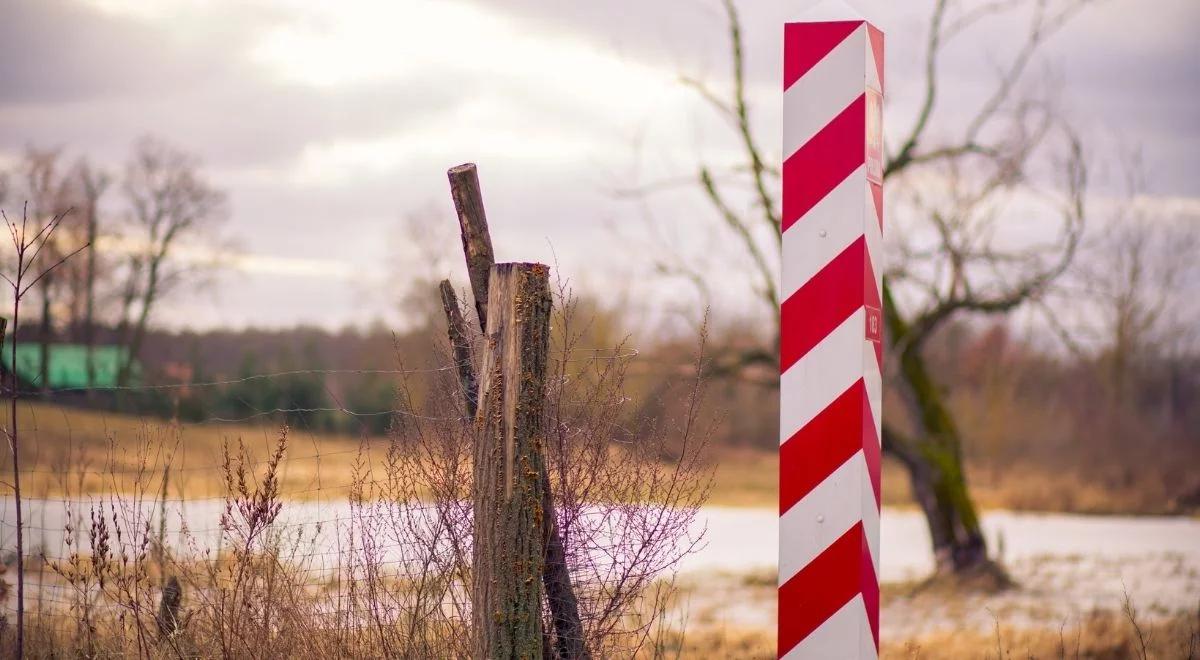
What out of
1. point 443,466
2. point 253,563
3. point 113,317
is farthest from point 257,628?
point 113,317

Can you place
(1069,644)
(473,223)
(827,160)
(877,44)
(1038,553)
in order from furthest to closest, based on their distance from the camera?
(1038,553)
(1069,644)
(473,223)
(877,44)
(827,160)

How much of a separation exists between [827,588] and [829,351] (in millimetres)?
647

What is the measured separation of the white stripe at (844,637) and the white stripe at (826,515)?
16 centimetres

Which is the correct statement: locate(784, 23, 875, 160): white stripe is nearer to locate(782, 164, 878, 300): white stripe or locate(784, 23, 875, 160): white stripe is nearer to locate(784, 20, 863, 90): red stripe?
locate(784, 20, 863, 90): red stripe

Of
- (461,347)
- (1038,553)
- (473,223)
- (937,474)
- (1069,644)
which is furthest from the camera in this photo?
(1038,553)

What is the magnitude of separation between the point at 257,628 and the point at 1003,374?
101 feet

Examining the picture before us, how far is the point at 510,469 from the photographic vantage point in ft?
11.4

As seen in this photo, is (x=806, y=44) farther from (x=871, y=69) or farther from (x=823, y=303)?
(x=823, y=303)

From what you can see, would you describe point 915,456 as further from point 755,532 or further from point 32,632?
point 32,632

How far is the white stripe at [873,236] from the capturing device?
3258 mm

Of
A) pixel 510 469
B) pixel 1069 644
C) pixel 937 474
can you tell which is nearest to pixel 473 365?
pixel 510 469

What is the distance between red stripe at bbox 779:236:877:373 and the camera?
10.6 feet

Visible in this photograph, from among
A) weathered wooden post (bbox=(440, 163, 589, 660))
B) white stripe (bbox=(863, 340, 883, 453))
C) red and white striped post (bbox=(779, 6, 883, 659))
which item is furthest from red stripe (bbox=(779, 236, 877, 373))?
weathered wooden post (bbox=(440, 163, 589, 660))

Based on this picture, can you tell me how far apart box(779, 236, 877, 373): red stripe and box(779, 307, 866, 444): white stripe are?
22 millimetres
